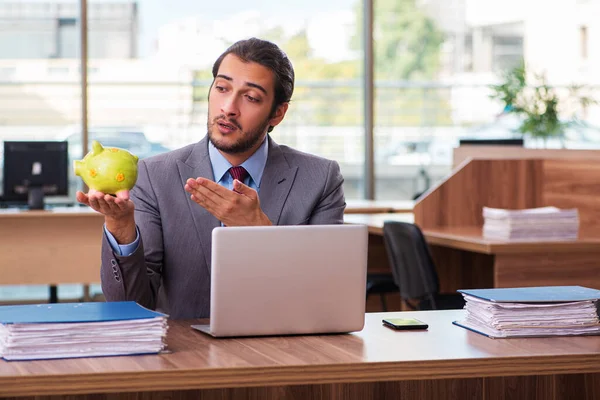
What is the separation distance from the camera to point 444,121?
8.10 m

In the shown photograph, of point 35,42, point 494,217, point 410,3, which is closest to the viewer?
point 494,217

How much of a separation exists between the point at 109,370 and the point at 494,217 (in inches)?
111

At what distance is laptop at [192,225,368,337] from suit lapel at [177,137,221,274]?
0.56 m

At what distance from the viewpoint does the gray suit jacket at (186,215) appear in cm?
246

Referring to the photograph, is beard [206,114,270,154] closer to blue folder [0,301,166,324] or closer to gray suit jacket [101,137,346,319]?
gray suit jacket [101,137,346,319]

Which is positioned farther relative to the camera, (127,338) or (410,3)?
(410,3)

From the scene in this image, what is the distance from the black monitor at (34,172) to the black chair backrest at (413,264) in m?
3.04

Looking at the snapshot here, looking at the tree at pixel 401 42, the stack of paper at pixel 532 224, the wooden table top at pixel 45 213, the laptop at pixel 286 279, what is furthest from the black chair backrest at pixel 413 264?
the tree at pixel 401 42

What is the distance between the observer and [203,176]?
2496mm

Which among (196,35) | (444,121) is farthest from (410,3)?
(196,35)

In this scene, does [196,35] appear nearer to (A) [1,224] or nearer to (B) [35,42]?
(B) [35,42]

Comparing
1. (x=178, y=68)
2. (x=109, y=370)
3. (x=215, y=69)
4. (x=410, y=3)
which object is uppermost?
(x=410, y=3)

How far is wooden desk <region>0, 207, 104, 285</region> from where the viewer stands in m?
6.03

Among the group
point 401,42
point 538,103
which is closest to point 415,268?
point 538,103
